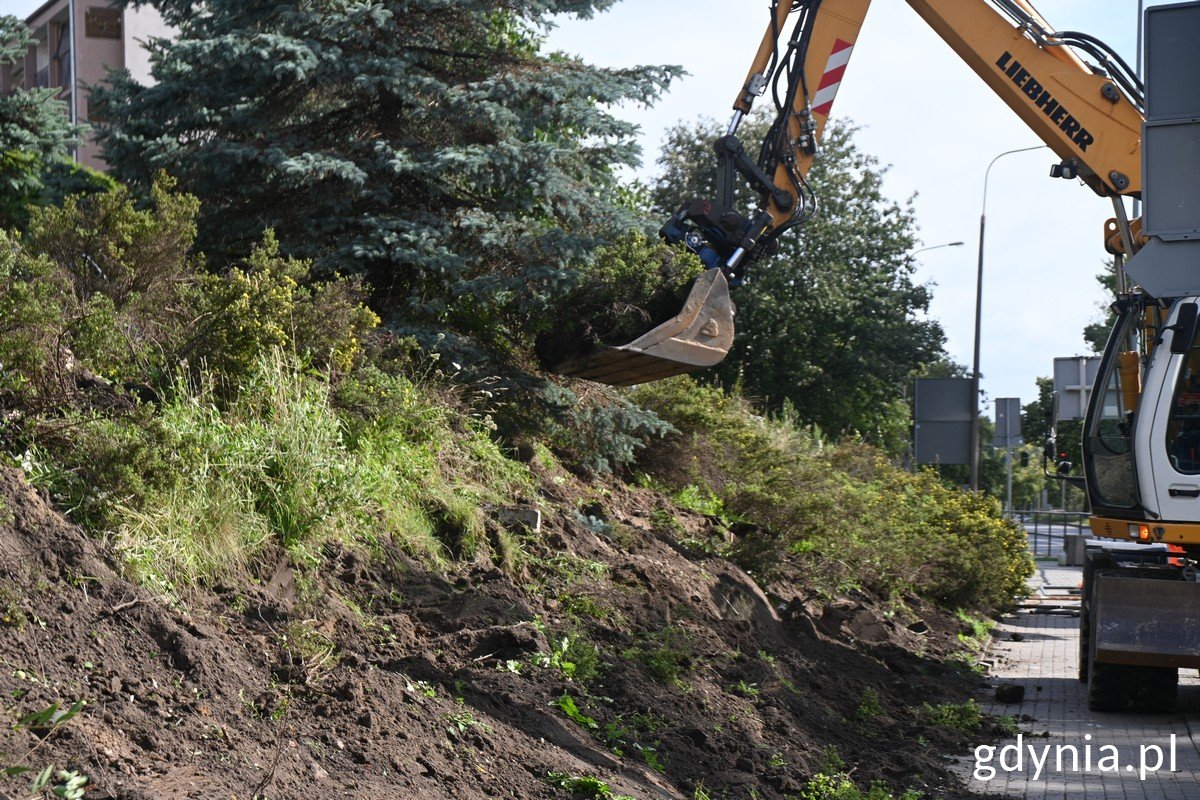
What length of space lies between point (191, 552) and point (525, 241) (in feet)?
18.0

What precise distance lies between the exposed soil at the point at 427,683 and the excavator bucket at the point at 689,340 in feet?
4.56

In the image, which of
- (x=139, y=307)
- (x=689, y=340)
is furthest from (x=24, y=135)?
(x=689, y=340)

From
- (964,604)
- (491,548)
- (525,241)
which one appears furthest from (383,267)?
(964,604)

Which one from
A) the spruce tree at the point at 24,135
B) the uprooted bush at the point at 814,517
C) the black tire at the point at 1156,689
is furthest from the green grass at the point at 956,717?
the spruce tree at the point at 24,135

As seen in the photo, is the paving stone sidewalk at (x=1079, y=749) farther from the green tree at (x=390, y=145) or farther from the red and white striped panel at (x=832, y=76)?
the red and white striped panel at (x=832, y=76)

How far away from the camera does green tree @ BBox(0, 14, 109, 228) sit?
1298cm

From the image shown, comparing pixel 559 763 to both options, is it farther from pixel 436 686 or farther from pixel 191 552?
pixel 191 552

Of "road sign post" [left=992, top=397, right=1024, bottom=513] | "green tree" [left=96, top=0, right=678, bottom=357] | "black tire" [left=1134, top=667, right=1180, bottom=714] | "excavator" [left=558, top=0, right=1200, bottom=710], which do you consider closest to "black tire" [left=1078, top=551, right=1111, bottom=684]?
"excavator" [left=558, top=0, right=1200, bottom=710]

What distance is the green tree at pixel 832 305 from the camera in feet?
97.4

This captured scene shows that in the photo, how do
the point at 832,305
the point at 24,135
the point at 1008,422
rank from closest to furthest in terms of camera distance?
the point at 24,135
the point at 1008,422
the point at 832,305

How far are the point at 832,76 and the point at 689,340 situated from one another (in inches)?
130

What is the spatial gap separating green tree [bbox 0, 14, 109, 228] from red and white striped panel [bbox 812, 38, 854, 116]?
7.62 meters

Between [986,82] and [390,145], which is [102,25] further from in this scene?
[986,82]

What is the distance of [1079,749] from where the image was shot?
27.0 ft
